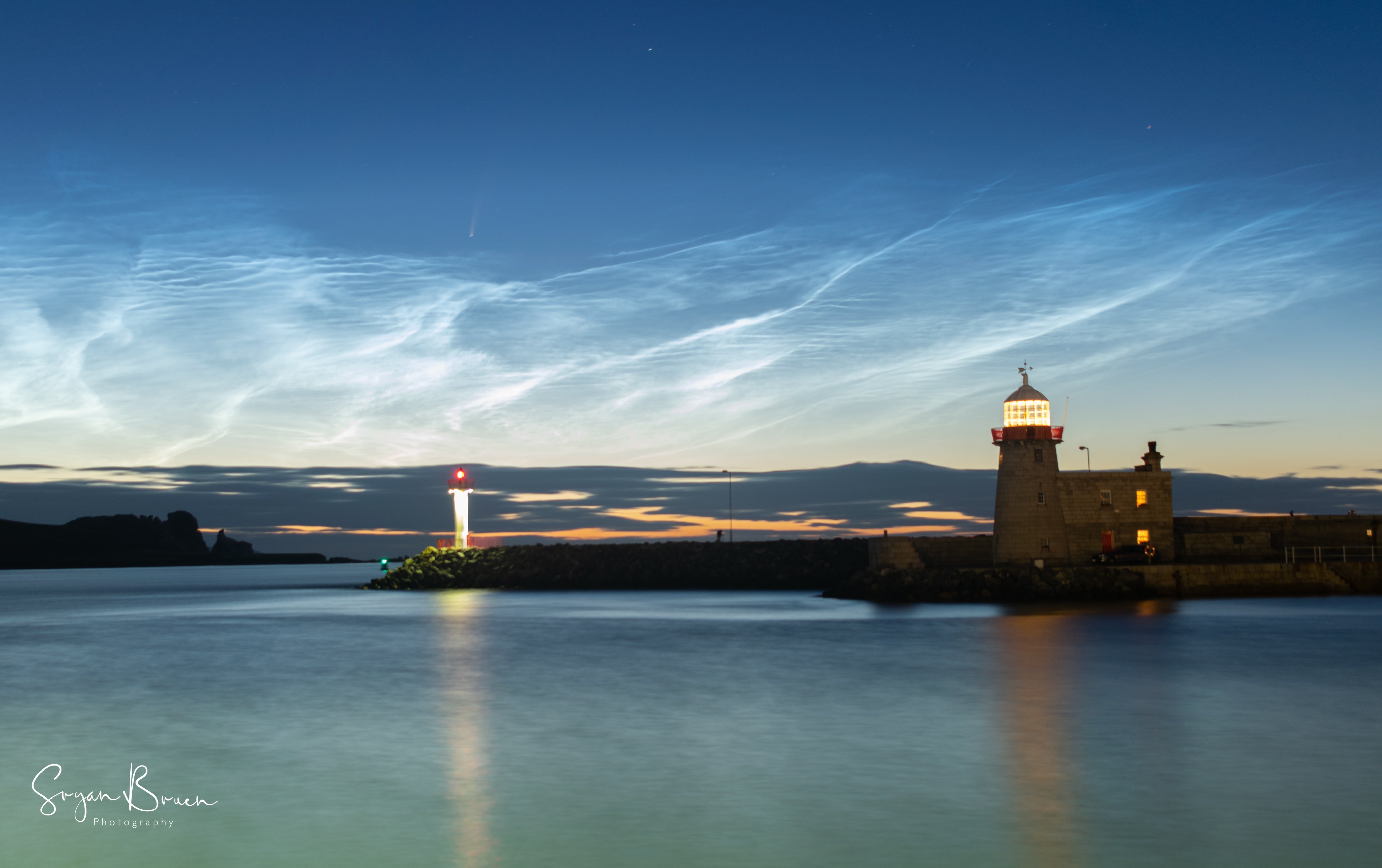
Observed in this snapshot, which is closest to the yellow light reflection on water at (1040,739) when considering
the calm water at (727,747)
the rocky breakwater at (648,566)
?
the calm water at (727,747)

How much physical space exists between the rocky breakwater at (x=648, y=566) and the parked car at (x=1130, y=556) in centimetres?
2081

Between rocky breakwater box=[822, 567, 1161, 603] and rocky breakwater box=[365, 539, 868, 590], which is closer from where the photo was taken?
rocky breakwater box=[822, 567, 1161, 603]

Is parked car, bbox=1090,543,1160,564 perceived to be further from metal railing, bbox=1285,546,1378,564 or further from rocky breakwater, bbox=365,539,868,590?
rocky breakwater, bbox=365,539,868,590

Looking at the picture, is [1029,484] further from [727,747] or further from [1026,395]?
[727,747]

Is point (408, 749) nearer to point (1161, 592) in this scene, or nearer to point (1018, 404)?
point (1018, 404)

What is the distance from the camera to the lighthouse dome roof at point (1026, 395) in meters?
38.5

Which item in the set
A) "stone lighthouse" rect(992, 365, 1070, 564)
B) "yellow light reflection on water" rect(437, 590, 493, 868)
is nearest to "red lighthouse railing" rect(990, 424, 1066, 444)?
"stone lighthouse" rect(992, 365, 1070, 564)

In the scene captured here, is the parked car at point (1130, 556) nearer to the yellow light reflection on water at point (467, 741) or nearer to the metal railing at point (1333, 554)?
the metal railing at point (1333, 554)

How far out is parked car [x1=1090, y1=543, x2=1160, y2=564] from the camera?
129 feet

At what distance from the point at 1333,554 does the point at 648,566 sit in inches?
1419

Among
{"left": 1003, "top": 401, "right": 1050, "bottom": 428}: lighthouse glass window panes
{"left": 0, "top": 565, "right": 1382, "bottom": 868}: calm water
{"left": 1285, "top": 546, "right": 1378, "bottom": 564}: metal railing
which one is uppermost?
{"left": 1003, "top": 401, "right": 1050, "bottom": 428}: lighthouse glass window panes

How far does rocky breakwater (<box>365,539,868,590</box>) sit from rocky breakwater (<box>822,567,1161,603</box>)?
17933 millimetres

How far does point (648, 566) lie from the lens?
65.4 meters

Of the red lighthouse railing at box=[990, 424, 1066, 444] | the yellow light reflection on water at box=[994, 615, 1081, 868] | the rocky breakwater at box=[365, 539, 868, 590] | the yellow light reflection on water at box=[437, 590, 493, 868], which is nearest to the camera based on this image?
the yellow light reflection on water at box=[994, 615, 1081, 868]
